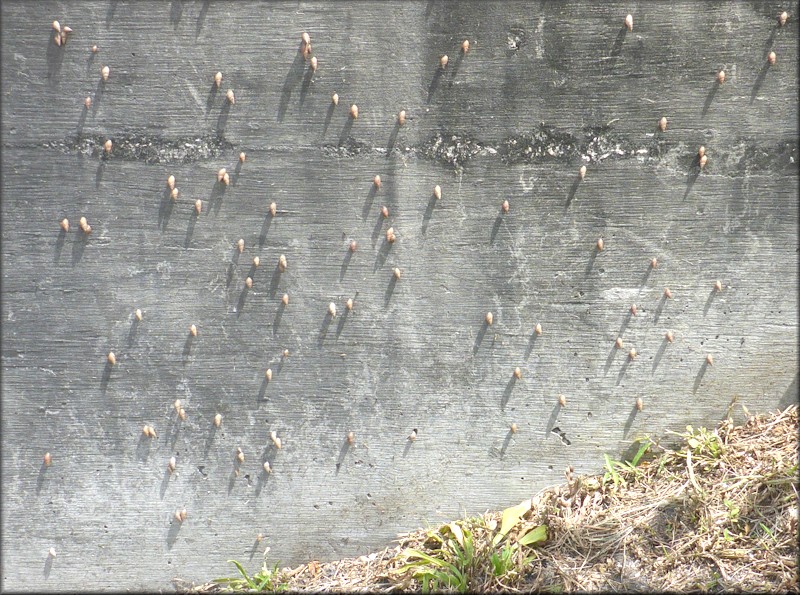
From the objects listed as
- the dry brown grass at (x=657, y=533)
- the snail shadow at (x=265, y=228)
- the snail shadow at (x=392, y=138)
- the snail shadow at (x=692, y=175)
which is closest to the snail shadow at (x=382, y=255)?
the snail shadow at (x=392, y=138)

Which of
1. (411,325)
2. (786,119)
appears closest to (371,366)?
(411,325)

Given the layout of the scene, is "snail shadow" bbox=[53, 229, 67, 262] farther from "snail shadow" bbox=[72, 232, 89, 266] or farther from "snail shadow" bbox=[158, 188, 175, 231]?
"snail shadow" bbox=[158, 188, 175, 231]

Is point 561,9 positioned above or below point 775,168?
above

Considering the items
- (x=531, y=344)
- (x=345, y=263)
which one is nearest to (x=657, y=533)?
(x=531, y=344)

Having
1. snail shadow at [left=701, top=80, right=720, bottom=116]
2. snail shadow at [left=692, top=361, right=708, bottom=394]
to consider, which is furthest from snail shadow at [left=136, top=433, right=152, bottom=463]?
snail shadow at [left=701, top=80, right=720, bottom=116]

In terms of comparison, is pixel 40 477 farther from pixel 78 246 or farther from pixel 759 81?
pixel 759 81

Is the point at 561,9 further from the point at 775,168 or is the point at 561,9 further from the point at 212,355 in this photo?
the point at 212,355
